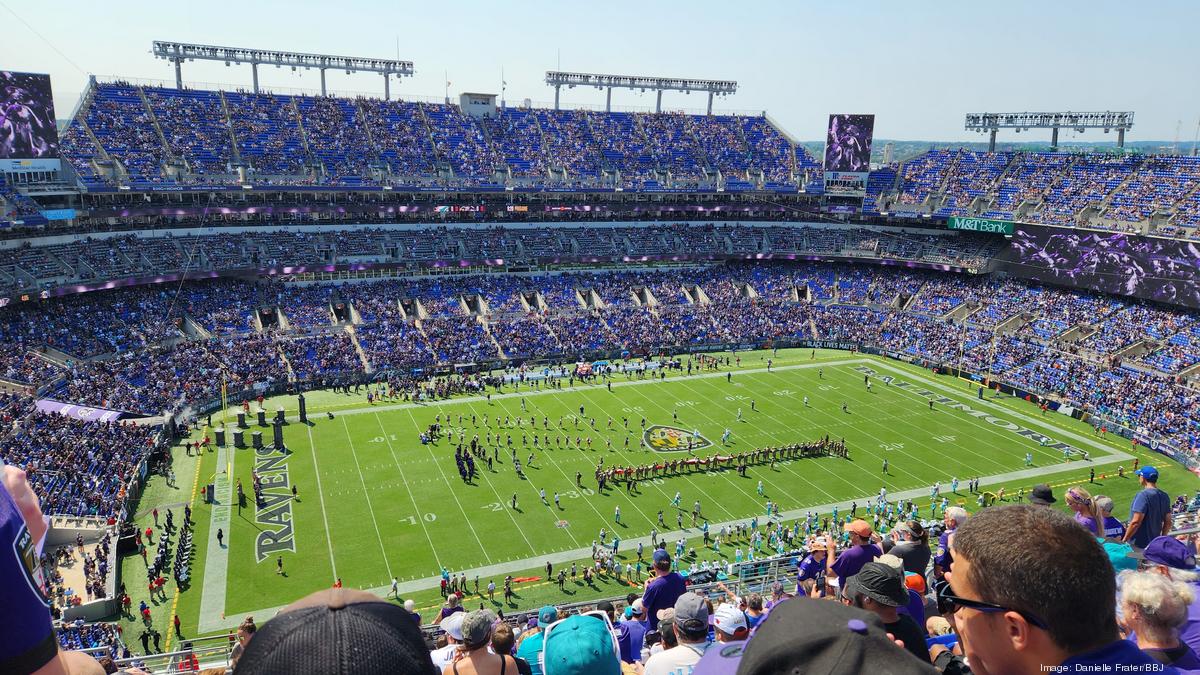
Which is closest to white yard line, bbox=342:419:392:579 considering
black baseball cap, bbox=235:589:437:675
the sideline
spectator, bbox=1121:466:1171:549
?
the sideline

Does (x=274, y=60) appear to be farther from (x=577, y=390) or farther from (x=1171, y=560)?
(x=1171, y=560)

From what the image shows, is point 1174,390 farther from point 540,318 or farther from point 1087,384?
point 540,318

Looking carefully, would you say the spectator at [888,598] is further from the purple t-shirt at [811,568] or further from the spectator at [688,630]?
the purple t-shirt at [811,568]

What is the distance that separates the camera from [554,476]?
3316 centimetres

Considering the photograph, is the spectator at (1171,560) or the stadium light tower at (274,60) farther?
the stadium light tower at (274,60)

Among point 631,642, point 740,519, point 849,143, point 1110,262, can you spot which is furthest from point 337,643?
point 849,143

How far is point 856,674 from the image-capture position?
2.12 meters

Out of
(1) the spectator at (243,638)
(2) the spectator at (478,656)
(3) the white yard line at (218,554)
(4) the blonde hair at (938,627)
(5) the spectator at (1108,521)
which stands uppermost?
(2) the spectator at (478,656)

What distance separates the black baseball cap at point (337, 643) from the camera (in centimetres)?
220

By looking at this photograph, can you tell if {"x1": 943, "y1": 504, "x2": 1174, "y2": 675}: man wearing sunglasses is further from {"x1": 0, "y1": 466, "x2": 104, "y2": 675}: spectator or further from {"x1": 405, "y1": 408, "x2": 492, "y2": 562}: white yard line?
{"x1": 405, "y1": 408, "x2": 492, "y2": 562}: white yard line

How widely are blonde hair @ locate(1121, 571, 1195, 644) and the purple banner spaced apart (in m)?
37.2

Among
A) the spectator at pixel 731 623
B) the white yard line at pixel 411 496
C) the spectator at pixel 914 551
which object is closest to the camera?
the spectator at pixel 731 623

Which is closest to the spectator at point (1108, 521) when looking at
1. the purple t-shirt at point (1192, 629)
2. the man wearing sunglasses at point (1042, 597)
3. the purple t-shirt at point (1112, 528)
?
the purple t-shirt at point (1112, 528)

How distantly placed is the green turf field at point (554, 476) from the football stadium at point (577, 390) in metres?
0.20
